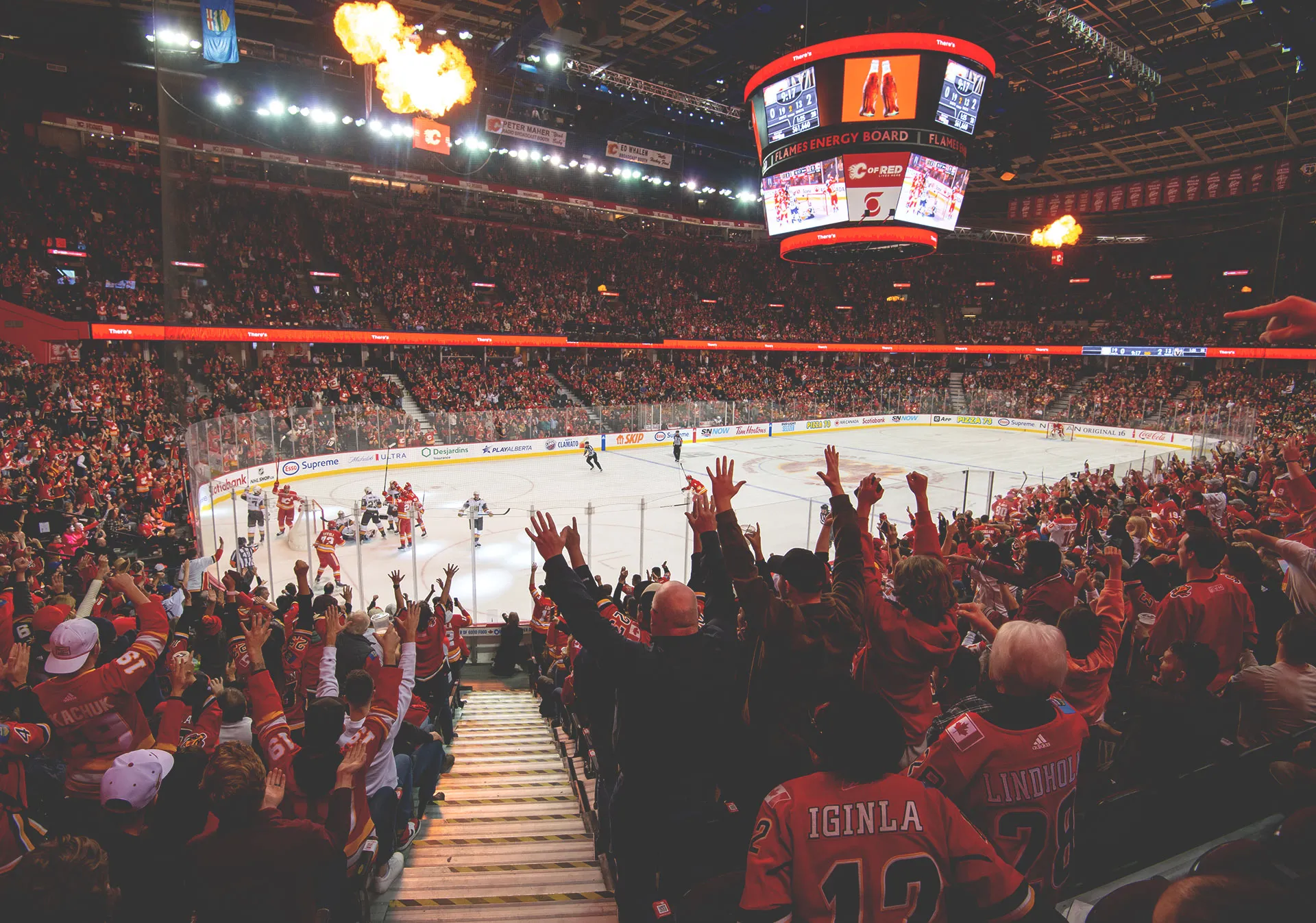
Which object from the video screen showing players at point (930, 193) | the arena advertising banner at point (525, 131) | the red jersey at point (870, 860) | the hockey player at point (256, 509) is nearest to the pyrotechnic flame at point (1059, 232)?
the video screen showing players at point (930, 193)

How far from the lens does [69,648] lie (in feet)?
12.1

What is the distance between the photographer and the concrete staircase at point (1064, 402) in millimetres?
43156

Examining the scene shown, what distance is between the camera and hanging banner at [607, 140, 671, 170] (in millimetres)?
27330

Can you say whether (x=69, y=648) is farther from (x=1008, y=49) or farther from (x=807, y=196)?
(x=1008, y=49)

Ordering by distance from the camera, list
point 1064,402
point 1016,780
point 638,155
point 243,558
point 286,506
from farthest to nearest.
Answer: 1. point 1064,402
2. point 638,155
3. point 286,506
4. point 243,558
5. point 1016,780

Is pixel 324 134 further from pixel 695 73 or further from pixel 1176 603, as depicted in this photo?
pixel 1176 603

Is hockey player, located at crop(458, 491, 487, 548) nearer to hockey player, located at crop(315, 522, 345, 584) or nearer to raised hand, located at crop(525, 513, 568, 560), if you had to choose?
hockey player, located at crop(315, 522, 345, 584)

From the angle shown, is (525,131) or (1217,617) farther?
(525,131)

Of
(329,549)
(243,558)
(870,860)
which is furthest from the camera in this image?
(329,549)

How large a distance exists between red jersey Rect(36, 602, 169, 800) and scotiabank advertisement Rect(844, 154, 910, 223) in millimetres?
13516

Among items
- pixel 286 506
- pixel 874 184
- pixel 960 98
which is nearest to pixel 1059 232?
pixel 960 98

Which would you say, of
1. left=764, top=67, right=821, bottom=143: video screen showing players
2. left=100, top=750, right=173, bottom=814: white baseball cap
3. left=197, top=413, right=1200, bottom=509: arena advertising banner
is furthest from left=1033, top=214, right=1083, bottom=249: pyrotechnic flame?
left=100, top=750, right=173, bottom=814: white baseball cap

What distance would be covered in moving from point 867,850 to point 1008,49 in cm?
2801

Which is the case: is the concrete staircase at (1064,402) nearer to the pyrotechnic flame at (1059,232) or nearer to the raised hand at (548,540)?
the pyrotechnic flame at (1059,232)
